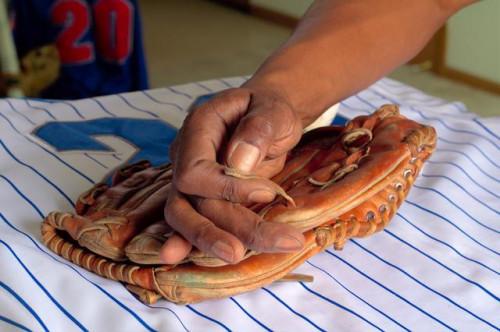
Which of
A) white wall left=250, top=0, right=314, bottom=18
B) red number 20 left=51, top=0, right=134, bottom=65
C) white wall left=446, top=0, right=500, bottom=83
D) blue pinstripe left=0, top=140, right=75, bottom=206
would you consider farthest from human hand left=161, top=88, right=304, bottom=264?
white wall left=250, top=0, right=314, bottom=18

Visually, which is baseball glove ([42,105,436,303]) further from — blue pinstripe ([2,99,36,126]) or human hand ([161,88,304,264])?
blue pinstripe ([2,99,36,126])

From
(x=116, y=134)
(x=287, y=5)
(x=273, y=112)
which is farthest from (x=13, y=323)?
(x=287, y=5)

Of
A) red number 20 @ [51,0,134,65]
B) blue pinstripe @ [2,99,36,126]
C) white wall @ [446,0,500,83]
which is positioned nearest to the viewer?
→ blue pinstripe @ [2,99,36,126]

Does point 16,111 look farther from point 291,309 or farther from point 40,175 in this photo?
point 291,309

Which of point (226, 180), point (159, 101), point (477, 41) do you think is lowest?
point (477, 41)

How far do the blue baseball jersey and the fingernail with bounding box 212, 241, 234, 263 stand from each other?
1.55 metres

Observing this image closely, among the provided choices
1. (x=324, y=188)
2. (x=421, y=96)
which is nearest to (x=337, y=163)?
(x=324, y=188)

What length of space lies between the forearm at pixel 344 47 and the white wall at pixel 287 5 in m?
2.72

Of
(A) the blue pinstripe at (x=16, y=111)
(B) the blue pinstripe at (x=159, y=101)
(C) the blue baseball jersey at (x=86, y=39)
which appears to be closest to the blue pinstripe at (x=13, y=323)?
(A) the blue pinstripe at (x=16, y=111)

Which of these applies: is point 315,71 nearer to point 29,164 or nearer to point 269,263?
point 269,263

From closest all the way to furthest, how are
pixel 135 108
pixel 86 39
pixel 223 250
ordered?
pixel 223 250
pixel 135 108
pixel 86 39

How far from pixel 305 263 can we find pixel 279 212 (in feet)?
0.34

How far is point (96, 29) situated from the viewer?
2066mm

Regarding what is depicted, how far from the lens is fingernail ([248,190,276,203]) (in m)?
0.63
